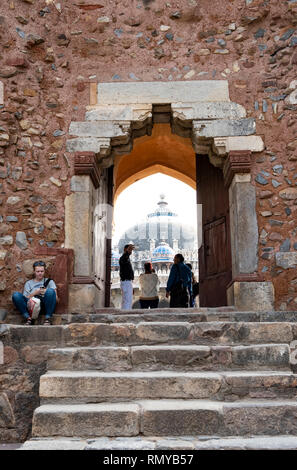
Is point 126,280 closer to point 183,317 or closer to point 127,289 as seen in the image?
point 127,289

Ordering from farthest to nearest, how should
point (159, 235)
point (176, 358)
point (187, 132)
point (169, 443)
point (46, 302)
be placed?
1. point (159, 235)
2. point (187, 132)
3. point (46, 302)
4. point (176, 358)
5. point (169, 443)

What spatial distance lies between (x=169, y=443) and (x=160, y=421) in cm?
19

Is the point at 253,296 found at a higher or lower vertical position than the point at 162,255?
lower

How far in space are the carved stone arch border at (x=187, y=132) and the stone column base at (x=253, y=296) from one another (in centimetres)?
1

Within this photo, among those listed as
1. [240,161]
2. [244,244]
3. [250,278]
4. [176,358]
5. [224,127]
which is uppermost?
[224,127]

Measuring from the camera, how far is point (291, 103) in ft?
18.9

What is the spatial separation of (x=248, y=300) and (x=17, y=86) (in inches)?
152

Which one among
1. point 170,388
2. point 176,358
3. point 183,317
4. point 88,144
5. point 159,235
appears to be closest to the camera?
point 170,388

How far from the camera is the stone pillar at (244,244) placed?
5.37 metres

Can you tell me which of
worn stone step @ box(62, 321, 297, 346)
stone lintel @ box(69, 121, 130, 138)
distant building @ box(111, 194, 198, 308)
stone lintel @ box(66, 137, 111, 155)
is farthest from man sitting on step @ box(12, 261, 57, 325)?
distant building @ box(111, 194, 198, 308)

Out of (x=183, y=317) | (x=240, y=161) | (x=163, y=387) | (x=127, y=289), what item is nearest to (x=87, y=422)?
(x=163, y=387)

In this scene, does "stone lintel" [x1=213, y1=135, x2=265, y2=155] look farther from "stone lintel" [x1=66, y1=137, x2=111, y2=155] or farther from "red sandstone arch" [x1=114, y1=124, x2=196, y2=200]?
"red sandstone arch" [x1=114, y1=124, x2=196, y2=200]

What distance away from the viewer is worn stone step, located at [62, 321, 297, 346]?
353cm

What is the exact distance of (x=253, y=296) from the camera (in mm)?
5363
